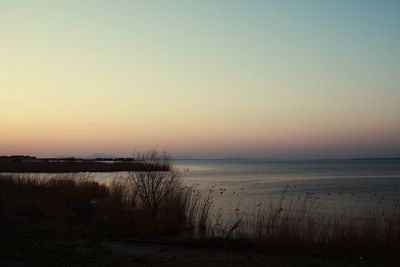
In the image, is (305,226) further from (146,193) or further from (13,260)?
(13,260)

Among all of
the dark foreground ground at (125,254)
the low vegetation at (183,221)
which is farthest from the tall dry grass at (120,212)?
the dark foreground ground at (125,254)

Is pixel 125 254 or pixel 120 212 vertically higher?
pixel 120 212

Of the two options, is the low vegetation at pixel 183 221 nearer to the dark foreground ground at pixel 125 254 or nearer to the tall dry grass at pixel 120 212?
the tall dry grass at pixel 120 212

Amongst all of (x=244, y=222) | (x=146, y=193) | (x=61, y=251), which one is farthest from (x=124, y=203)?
(x=61, y=251)

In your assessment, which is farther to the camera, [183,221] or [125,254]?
[183,221]

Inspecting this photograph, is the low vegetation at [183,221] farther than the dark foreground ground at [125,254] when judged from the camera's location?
Yes

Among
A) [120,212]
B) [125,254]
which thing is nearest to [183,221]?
[120,212]

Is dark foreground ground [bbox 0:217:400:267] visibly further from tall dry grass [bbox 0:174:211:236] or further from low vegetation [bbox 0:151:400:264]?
tall dry grass [bbox 0:174:211:236]

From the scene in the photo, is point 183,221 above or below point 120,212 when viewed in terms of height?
below

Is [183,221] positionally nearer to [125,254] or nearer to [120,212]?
[120,212]

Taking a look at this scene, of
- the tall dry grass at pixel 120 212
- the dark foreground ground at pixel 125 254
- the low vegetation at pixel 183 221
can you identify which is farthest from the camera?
the tall dry grass at pixel 120 212

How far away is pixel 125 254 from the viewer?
40.0 feet

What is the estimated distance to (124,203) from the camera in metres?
21.3

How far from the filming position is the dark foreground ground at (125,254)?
10.8 metres
